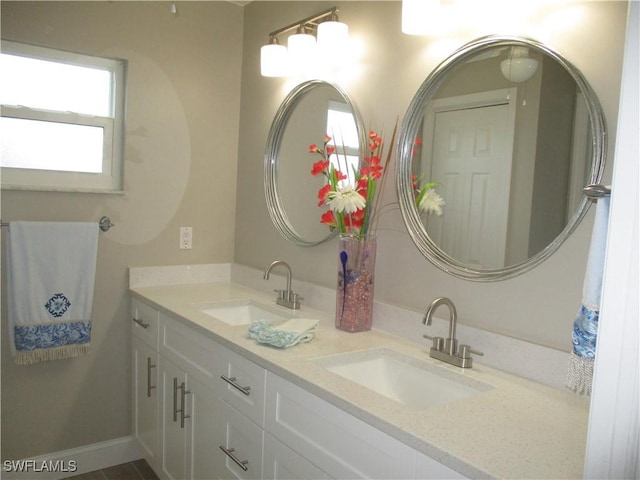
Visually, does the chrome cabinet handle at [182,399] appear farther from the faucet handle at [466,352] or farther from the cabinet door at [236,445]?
the faucet handle at [466,352]

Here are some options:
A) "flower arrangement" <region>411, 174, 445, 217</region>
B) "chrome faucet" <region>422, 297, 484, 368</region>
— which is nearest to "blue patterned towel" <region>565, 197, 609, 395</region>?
"chrome faucet" <region>422, 297, 484, 368</region>

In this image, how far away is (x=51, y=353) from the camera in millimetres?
2301

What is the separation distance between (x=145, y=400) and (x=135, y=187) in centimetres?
103

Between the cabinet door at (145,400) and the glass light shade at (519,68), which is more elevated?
the glass light shade at (519,68)

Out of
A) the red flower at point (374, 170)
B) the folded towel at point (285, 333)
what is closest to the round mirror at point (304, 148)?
the red flower at point (374, 170)

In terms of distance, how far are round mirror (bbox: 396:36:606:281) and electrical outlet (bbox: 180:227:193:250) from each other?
133 cm

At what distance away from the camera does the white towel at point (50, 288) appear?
7.30ft

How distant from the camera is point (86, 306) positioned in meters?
2.38

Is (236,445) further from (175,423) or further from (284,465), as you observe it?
(175,423)

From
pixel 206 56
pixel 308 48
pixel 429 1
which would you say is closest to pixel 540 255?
pixel 429 1

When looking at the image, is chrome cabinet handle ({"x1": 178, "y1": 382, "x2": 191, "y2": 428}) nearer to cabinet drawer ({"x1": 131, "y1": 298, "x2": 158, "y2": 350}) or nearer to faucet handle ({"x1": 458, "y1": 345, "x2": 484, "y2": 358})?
cabinet drawer ({"x1": 131, "y1": 298, "x2": 158, "y2": 350})

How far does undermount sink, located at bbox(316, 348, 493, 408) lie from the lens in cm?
148

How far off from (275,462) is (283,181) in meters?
1.37

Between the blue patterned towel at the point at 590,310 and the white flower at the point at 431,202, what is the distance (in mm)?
727
